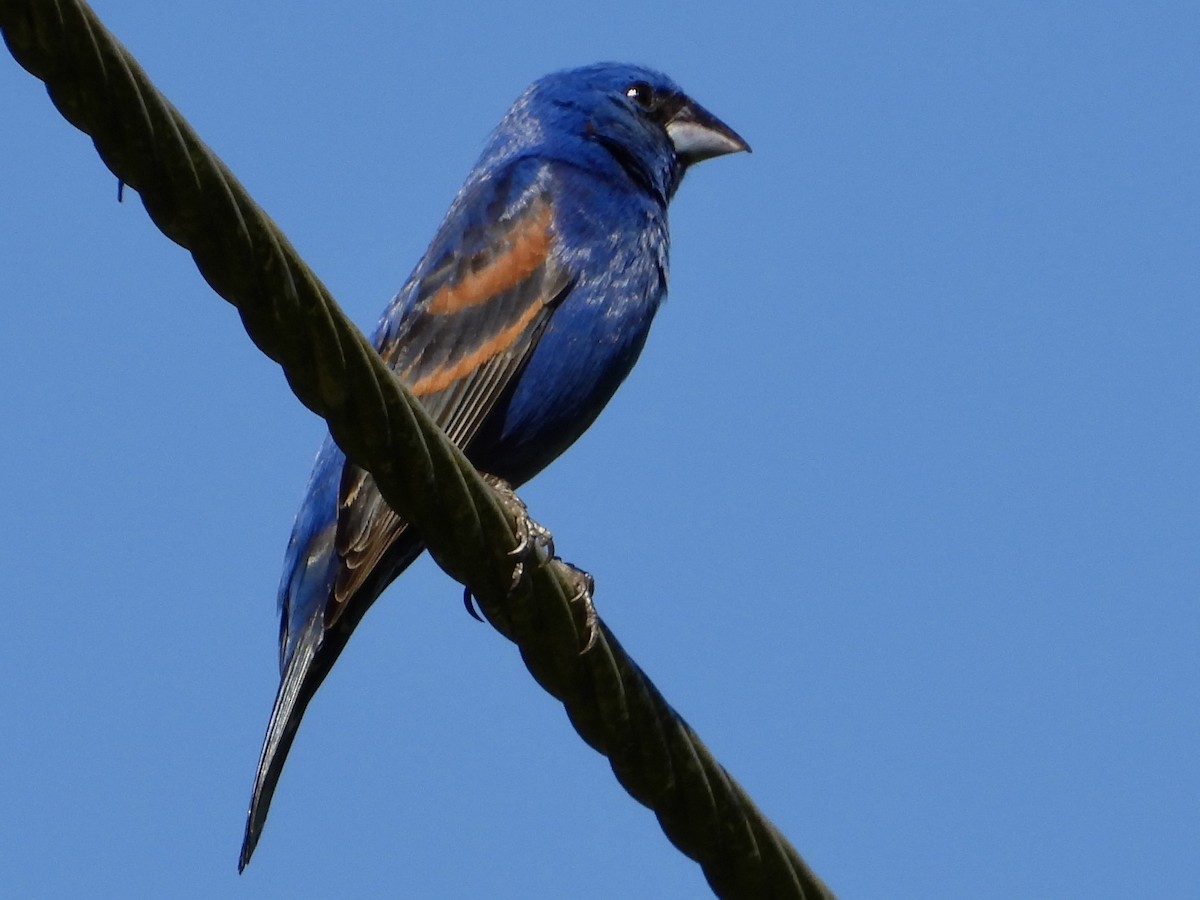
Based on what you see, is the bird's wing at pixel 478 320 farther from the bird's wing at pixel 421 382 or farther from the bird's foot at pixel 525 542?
the bird's foot at pixel 525 542

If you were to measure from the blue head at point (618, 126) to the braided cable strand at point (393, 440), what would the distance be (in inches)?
133

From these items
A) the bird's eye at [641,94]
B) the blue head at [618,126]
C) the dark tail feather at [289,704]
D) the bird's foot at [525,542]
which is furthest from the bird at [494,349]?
the bird's foot at [525,542]

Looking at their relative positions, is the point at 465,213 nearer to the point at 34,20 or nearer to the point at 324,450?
the point at 324,450

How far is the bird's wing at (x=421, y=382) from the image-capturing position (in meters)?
6.28

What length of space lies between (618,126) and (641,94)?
399 millimetres

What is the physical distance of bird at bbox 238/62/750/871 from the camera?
21.4 ft

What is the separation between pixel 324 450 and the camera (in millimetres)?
7344

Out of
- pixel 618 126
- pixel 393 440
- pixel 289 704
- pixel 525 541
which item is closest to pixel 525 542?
pixel 525 541

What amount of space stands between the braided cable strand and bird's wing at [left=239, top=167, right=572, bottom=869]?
42.7 inches

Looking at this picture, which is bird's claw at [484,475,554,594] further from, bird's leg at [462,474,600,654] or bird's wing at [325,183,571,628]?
bird's wing at [325,183,571,628]

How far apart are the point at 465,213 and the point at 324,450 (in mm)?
1184

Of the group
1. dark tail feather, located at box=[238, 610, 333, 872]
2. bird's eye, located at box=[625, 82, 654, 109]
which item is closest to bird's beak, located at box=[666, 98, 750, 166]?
bird's eye, located at box=[625, 82, 654, 109]

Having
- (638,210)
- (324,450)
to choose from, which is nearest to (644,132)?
(638,210)

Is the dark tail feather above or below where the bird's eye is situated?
below
